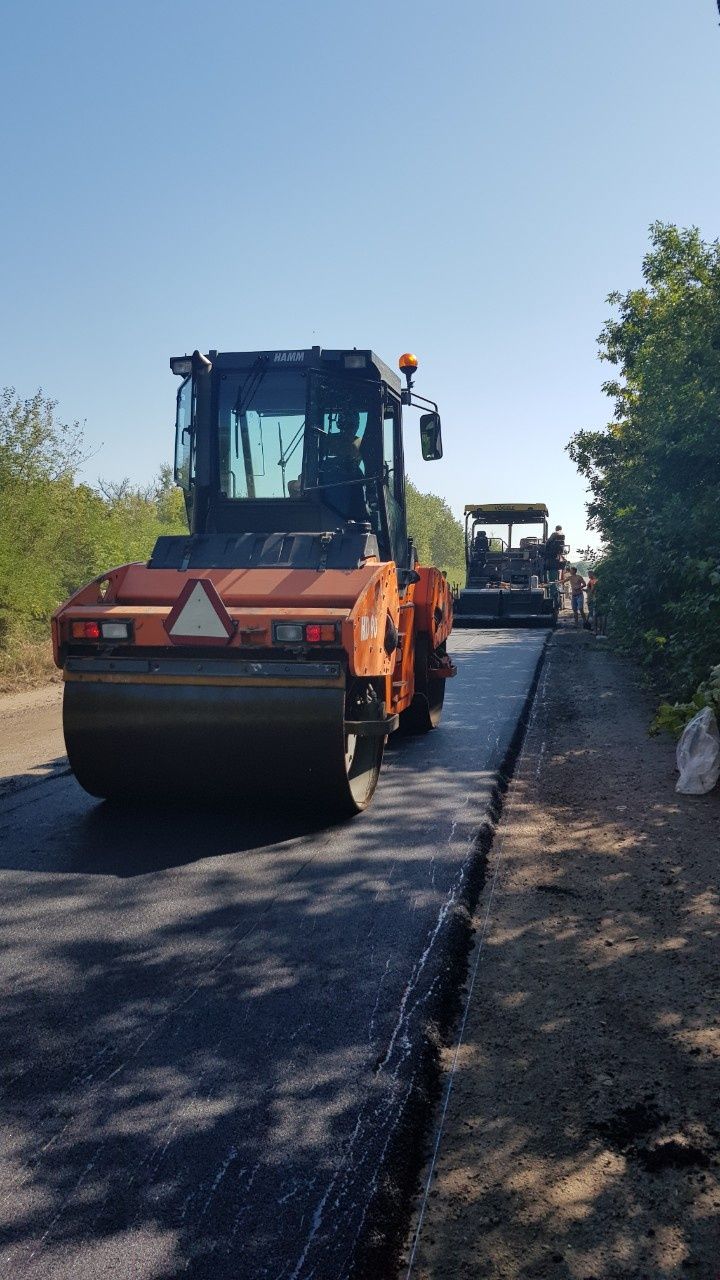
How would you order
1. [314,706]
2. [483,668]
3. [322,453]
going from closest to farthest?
[314,706] < [322,453] < [483,668]

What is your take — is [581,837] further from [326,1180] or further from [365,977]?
[326,1180]

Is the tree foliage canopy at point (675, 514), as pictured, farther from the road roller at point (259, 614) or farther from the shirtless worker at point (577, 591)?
the shirtless worker at point (577, 591)

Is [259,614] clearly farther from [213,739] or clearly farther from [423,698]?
[423,698]

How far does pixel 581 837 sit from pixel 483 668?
960cm

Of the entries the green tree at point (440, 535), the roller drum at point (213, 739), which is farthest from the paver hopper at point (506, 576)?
the green tree at point (440, 535)

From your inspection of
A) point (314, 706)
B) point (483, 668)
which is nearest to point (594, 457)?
point (483, 668)

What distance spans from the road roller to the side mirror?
309 mm

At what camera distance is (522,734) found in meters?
9.58

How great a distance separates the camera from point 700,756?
7.03m

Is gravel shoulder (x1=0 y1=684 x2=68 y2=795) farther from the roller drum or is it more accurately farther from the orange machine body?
the orange machine body

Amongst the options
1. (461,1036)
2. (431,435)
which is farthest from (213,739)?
(431,435)

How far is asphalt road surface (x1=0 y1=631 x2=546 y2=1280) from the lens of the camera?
97.1 inches

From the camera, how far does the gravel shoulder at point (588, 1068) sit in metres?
2.43

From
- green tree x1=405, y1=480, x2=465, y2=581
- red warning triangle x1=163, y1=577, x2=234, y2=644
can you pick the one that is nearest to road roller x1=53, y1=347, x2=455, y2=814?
red warning triangle x1=163, y1=577, x2=234, y2=644
